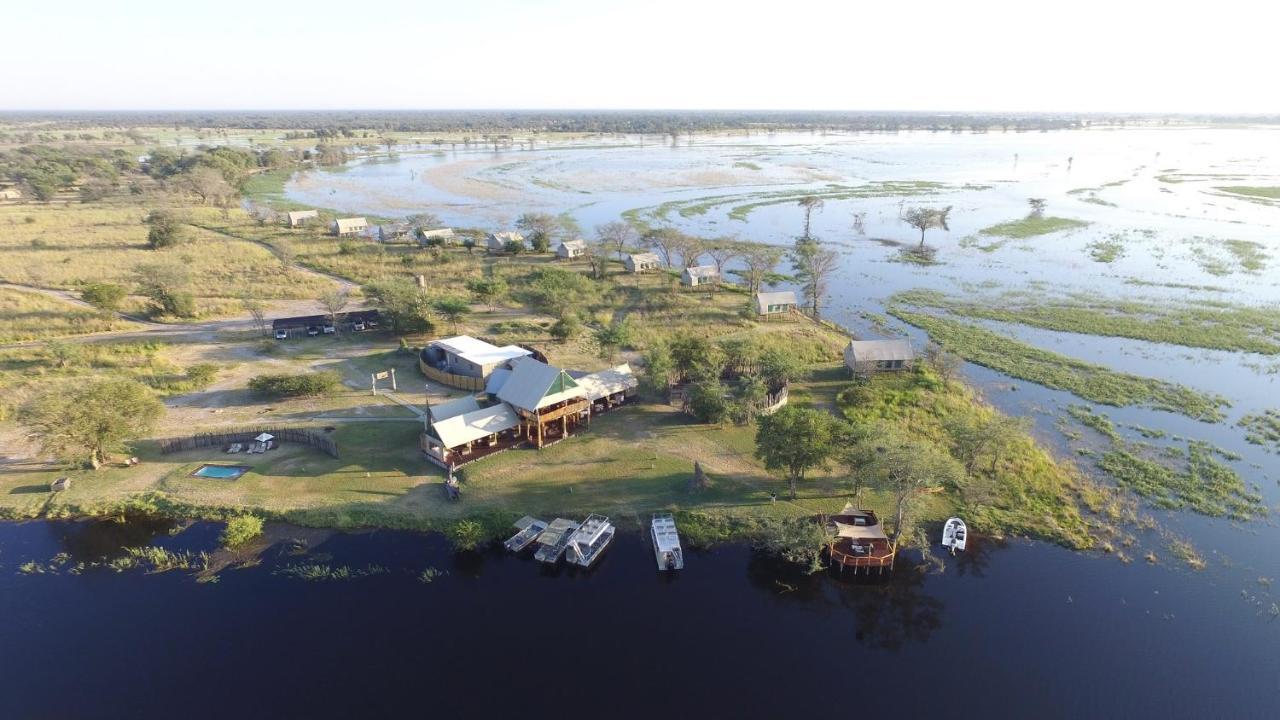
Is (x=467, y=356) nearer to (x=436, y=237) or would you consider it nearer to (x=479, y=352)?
(x=479, y=352)

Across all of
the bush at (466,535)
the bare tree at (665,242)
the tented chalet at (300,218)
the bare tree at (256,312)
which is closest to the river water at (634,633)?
the bush at (466,535)

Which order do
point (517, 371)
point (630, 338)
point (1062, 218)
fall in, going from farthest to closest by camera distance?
point (1062, 218) < point (630, 338) < point (517, 371)

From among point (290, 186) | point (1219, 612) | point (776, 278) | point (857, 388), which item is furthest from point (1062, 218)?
point (290, 186)

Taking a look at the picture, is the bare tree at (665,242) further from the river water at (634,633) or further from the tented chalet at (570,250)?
the river water at (634,633)

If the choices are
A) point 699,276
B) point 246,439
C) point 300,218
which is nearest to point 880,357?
point 699,276

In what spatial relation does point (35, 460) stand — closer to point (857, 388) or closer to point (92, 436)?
point (92, 436)

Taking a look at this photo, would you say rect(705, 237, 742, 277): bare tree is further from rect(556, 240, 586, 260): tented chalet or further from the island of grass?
the island of grass
